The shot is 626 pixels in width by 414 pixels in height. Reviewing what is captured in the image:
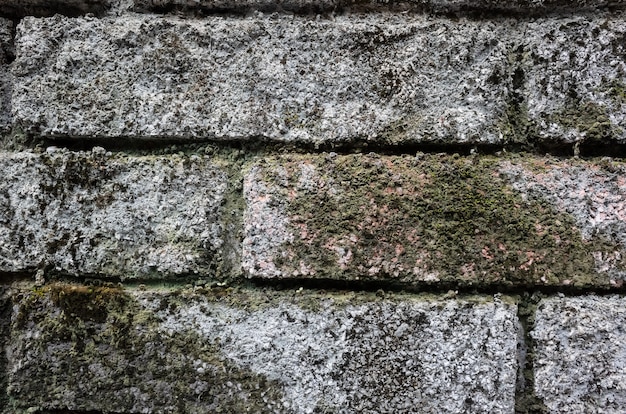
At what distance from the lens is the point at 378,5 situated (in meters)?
0.72

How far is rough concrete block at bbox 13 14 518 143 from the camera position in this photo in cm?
69

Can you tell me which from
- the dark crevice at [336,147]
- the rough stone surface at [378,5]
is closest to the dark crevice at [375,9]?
the rough stone surface at [378,5]

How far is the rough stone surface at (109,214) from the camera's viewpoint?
2.27 ft

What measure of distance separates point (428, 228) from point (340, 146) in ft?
0.54

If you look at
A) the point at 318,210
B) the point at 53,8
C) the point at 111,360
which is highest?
the point at 53,8

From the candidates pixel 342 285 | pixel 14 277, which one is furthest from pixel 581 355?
pixel 14 277

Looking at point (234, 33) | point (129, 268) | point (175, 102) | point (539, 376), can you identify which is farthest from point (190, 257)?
point (539, 376)

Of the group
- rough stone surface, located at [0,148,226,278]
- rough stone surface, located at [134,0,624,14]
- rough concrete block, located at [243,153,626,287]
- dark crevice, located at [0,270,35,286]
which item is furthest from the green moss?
dark crevice, located at [0,270,35,286]

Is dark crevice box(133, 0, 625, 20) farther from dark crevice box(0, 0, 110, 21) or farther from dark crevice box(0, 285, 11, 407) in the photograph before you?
dark crevice box(0, 285, 11, 407)

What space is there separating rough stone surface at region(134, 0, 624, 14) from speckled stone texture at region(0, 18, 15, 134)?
0.20 meters

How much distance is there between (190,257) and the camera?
2.27 ft

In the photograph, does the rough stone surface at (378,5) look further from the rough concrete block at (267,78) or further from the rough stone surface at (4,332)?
the rough stone surface at (4,332)

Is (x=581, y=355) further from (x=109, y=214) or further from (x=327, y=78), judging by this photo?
(x=109, y=214)

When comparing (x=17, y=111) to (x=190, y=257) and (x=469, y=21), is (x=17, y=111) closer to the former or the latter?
(x=190, y=257)
